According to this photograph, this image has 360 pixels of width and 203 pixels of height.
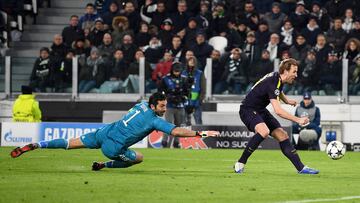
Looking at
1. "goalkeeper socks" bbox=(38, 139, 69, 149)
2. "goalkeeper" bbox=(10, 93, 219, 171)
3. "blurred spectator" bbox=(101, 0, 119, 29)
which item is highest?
"blurred spectator" bbox=(101, 0, 119, 29)

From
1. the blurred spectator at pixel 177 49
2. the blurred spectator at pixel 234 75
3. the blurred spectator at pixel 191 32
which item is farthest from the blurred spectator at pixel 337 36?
the blurred spectator at pixel 177 49

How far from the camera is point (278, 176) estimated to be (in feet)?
51.4

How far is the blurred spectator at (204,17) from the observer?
96.5 feet

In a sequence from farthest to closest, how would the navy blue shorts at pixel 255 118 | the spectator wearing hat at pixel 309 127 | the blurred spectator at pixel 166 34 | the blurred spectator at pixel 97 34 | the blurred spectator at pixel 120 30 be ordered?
the blurred spectator at pixel 97 34
the blurred spectator at pixel 120 30
the blurred spectator at pixel 166 34
the spectator wearing hat at pixel 309 127
the navy blue shorts at pixel 255 118

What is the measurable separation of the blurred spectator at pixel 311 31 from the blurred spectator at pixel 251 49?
4.93 ft

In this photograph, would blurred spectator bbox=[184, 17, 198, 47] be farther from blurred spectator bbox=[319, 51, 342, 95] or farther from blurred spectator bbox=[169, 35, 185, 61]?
blurred spectator bbox=[319, 51, 342, 95]

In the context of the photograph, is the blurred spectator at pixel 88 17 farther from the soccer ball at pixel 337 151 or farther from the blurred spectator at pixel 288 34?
the soccer ball at pixel 337 151

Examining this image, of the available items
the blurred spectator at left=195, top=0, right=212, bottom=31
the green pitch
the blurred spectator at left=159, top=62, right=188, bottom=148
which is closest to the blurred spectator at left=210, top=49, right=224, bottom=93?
the blurred spectator at left=195, top=0, right=212, bottom=31

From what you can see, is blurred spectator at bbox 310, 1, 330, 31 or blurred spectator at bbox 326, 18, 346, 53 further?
blurred spectator at bbox 310, 1, 330, 31

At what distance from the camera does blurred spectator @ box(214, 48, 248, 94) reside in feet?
91.0

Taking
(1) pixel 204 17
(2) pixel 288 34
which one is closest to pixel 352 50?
(2) pixel 288 34

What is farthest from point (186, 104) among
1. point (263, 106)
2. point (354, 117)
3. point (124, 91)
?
point (263, 106)

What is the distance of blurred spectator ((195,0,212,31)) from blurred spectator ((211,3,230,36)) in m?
0.14

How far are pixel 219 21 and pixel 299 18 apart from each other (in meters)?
2.18
